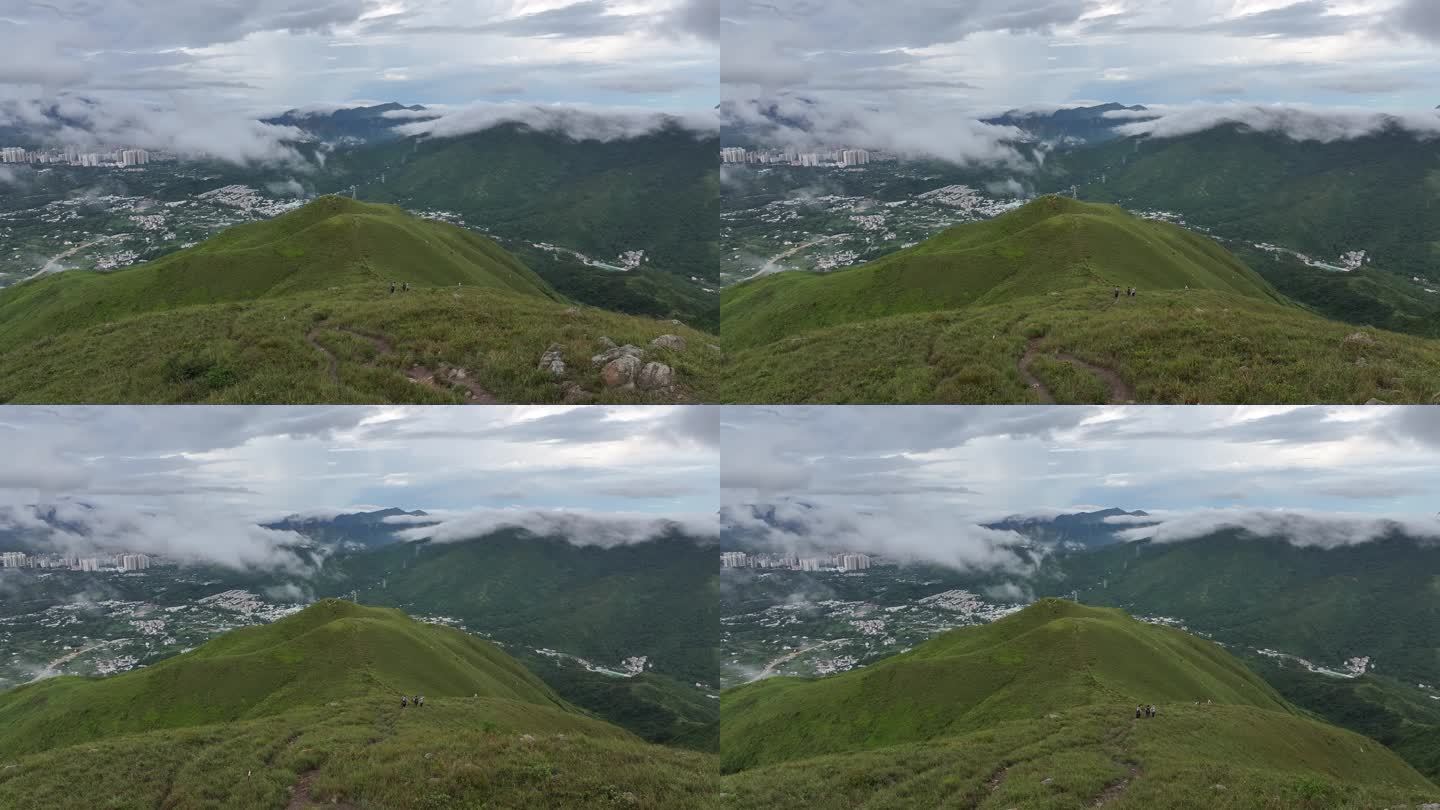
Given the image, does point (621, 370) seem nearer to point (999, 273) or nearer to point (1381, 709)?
point (999, 273)

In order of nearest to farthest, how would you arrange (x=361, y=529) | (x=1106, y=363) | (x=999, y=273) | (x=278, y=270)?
(x=1106, y=363)
(x=999, y=273)
(x=278, y=270)
(x=361, y=529)

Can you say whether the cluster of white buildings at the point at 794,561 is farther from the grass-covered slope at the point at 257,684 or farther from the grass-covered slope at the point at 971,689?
the grass-covered slope at the point at 257,684

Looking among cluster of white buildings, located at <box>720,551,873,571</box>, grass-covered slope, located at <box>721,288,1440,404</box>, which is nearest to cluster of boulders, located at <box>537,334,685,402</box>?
grass-covered slope, located at <box>721,288,1440,404</box>

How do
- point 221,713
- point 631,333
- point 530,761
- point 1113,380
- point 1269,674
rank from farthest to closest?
point 1269,674, point 221,713, point 631,333, point 1113,380, point 530,761

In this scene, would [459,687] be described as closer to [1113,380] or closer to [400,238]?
[1113,380]

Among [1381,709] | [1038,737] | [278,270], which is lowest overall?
[1381,709]

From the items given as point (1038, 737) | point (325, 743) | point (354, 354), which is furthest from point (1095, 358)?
point (325, 743)

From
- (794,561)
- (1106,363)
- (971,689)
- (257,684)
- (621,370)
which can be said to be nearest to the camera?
(621,370)

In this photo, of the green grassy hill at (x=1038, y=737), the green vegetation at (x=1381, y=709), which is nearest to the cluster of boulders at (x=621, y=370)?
the green grassy hill at (x=1038, y=737)

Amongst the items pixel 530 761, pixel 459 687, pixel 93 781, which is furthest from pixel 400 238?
pixel 530 761
